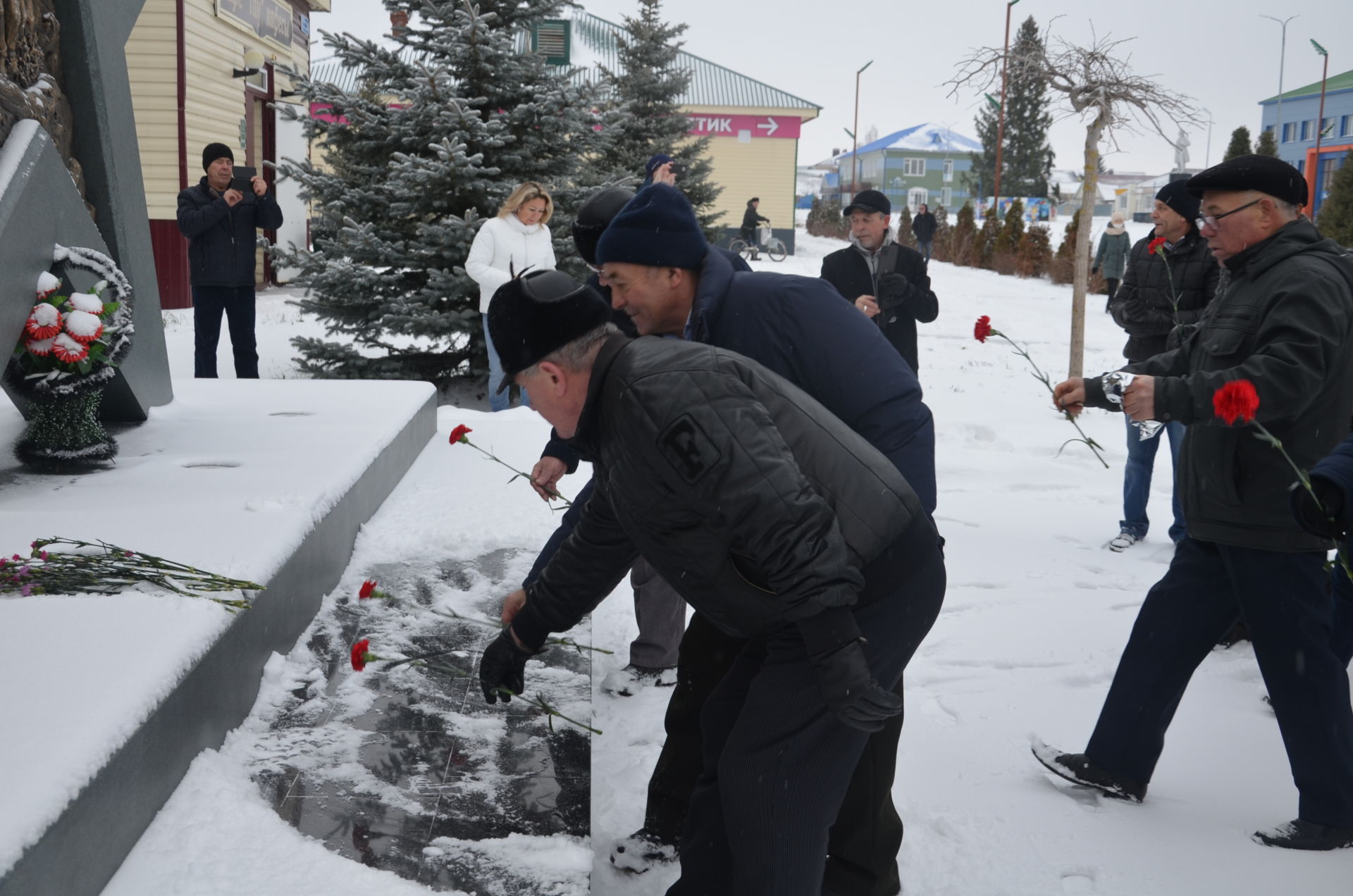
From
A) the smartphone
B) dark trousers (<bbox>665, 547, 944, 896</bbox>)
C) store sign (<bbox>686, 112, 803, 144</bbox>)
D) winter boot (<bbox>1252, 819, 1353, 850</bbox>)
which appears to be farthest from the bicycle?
dark trousers (<bbox>665, 547, 944, 896</bbox>)

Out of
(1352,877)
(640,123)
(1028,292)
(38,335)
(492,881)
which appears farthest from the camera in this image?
(1028,292)

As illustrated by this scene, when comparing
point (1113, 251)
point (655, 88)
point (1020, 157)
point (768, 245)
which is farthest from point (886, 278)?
point (1020, 157)

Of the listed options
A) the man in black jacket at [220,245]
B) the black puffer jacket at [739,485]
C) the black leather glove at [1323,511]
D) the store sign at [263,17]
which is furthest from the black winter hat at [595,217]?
the store sign at [263,17]

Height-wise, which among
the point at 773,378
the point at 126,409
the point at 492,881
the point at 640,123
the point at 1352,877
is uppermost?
the point at 640,123

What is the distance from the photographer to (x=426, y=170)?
8727mm

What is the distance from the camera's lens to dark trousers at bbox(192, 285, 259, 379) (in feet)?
25.9

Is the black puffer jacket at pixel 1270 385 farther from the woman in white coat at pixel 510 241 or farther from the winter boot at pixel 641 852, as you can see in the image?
the woman in white coat at pixel 510 241

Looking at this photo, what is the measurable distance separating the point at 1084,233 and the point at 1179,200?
215 inches

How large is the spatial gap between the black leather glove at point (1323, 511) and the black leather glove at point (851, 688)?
4.07 feet

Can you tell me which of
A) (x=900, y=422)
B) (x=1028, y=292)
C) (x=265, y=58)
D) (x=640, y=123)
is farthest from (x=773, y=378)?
(x=1028, y=292)

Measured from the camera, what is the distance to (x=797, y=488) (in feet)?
5.92

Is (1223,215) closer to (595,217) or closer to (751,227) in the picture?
(595,217)

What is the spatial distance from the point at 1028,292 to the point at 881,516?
2205cm

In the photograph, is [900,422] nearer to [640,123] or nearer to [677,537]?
[677,537]
